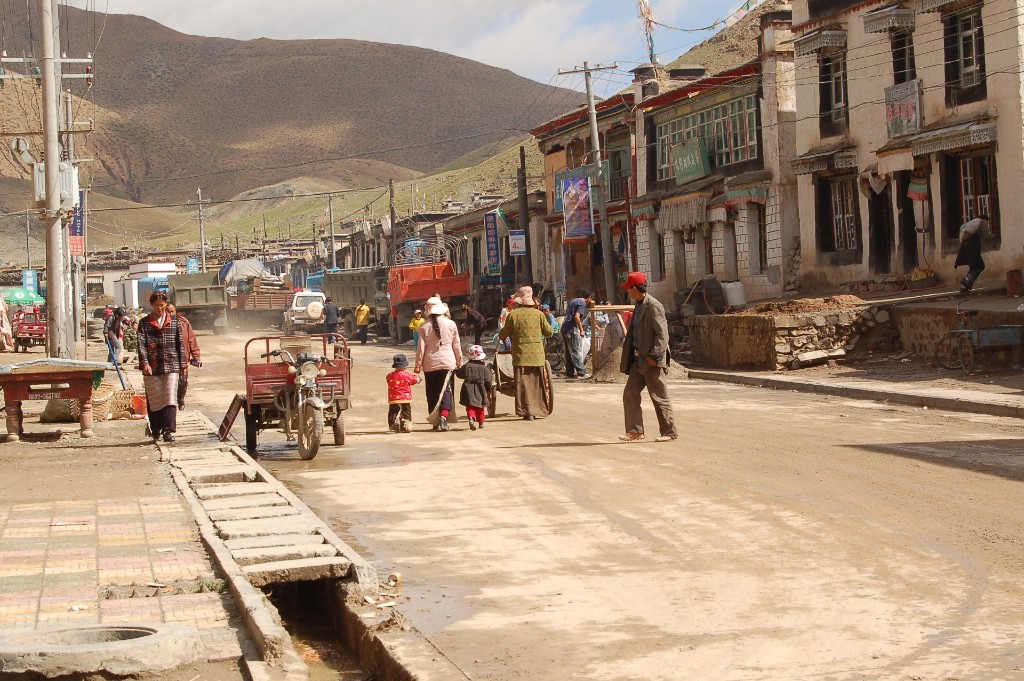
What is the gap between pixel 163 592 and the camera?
7.59 m

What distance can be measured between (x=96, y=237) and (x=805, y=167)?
158m

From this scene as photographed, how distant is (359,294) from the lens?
189 ft

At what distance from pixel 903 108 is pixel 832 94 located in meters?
4.07

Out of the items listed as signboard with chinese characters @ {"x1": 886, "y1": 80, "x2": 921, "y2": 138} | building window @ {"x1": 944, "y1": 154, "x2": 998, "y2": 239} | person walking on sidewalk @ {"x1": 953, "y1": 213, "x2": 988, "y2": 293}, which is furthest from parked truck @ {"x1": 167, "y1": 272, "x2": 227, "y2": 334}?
person walking on sidewalk @ {"x1": 953, "y1": 213, "x2": 988, "y2": 293}

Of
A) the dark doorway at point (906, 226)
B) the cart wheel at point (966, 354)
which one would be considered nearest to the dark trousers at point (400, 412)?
the cart wheel at point (966, 354)

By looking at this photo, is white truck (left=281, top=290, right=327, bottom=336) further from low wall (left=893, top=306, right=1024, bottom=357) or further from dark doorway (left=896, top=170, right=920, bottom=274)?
low wall (left=893, top=306, right=1024, bottom=357)

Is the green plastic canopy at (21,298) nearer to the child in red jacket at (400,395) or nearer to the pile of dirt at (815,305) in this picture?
the pile of dirt at (815,305)

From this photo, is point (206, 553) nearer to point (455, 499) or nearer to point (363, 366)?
point (455, 499)

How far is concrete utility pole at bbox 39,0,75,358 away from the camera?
23.2 m

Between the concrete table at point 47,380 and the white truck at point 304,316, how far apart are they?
3791 centimetres

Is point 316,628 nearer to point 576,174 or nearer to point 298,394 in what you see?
point 298,394

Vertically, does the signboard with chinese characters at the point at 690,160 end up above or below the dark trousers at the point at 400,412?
above

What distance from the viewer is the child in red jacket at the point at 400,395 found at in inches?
688

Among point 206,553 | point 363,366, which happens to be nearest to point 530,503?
point 206,553
